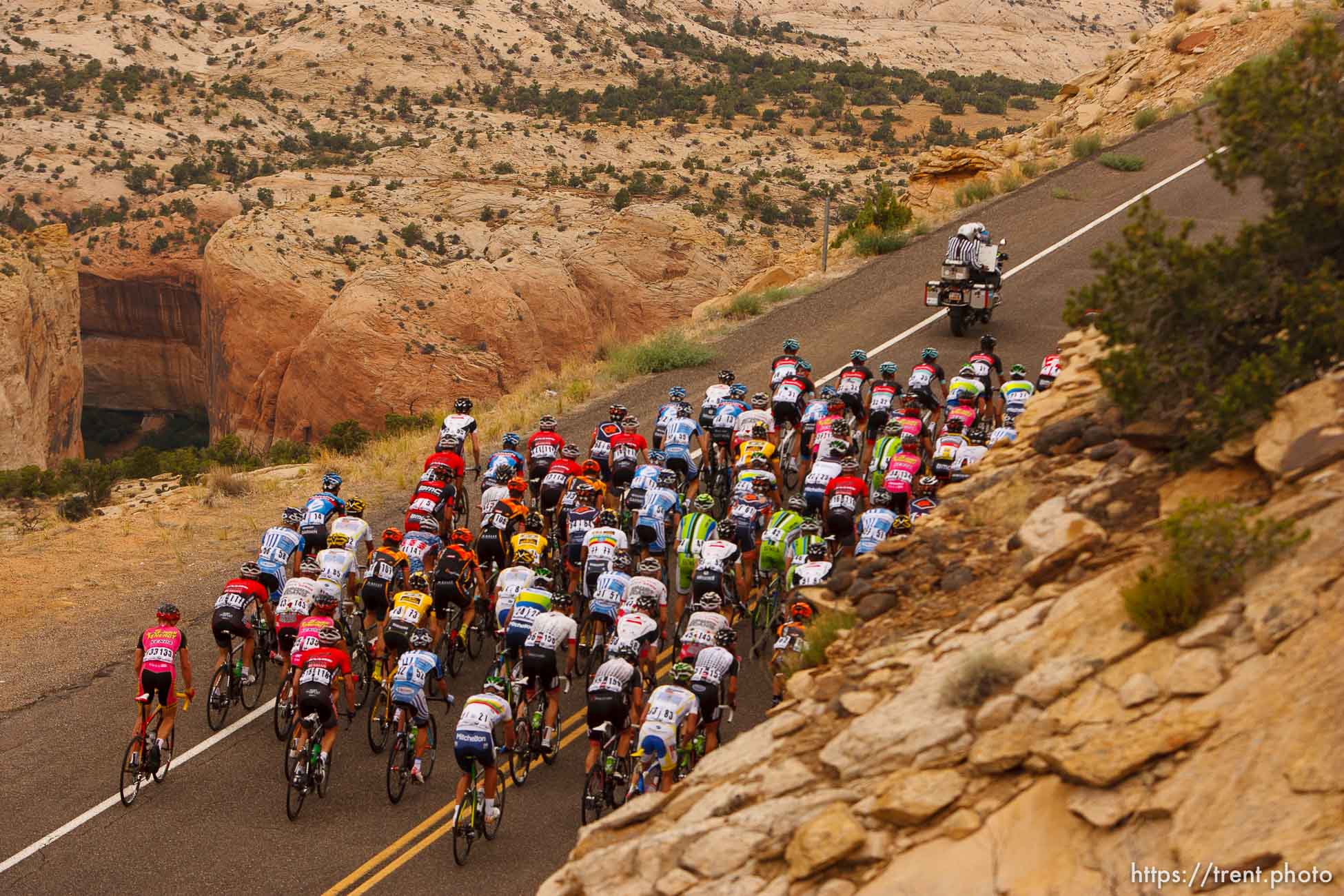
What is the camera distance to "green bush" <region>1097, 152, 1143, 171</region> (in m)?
36.4

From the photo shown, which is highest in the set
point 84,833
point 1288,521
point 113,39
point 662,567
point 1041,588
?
point 113,39

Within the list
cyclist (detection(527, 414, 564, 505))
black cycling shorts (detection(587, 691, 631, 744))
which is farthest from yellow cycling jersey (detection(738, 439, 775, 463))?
black cycling shorts (detection(587, 691, 631, 744))

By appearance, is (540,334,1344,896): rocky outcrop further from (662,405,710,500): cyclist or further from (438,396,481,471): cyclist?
(438,396,481,471): cyclist

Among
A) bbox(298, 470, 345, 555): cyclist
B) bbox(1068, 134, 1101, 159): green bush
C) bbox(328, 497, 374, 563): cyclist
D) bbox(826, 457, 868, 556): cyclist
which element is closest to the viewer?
bbox(826, 457, 868, 556): cyclist

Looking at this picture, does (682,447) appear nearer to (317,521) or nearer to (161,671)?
(317,521)

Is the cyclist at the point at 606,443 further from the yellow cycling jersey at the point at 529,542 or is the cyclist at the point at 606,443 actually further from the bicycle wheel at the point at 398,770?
the bicycle wheel at the point at 398,770

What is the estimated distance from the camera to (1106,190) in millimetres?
35219

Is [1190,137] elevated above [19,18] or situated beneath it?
situated beneath

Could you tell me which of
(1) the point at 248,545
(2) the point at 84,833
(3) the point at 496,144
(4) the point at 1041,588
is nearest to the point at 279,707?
(2) the point at 84,833

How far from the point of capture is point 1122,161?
3659 centimetres

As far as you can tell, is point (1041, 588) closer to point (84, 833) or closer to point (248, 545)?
point (84, 833)

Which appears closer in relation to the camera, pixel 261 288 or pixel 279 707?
pixel 279 707

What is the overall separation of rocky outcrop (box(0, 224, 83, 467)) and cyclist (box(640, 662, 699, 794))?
3439cm

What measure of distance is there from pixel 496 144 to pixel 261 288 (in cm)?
1834
